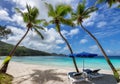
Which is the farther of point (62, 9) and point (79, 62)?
point (79, 62)

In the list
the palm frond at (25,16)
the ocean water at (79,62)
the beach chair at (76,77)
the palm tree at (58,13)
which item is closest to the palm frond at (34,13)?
the palm frond at (25,16)

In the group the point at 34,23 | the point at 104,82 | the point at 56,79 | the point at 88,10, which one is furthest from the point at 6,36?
the point at 104,82

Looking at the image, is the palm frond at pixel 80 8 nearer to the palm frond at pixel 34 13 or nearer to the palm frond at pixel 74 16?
the palm frond at pixel 74 16

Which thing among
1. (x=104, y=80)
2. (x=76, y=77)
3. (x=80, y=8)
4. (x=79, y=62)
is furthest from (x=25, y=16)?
(x=79, y=62)

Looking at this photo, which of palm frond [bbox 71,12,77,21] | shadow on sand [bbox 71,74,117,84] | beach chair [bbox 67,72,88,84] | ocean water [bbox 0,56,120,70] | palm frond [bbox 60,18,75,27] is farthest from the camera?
ocean water [bbox 0,56,120,70]

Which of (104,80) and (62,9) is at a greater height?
(62,9)

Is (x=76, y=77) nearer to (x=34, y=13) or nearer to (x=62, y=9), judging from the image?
(x=62, y=9)

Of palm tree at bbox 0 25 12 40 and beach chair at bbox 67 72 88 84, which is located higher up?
palm tree at bbox 0 25 12 40

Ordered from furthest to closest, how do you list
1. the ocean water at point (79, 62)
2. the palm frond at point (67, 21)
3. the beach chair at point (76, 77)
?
Answer: the ocean water at point (79, 62) → the palm frond at point (67, 21) → the beach chair at point (76, 77)

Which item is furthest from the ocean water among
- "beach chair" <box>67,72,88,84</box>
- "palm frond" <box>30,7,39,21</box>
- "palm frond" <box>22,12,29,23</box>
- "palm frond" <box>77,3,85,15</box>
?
"palm frond" <box>22,12,29,23</box>

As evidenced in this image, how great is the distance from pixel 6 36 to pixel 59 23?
19387mm

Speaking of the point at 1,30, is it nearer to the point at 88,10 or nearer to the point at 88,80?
the point at 88,10

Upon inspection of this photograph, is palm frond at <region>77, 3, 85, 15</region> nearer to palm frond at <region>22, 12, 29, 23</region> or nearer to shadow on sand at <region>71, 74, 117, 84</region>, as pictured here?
palm frond at <region>22, 12, 29, 23</region>

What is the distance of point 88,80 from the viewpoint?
38.4 ft
